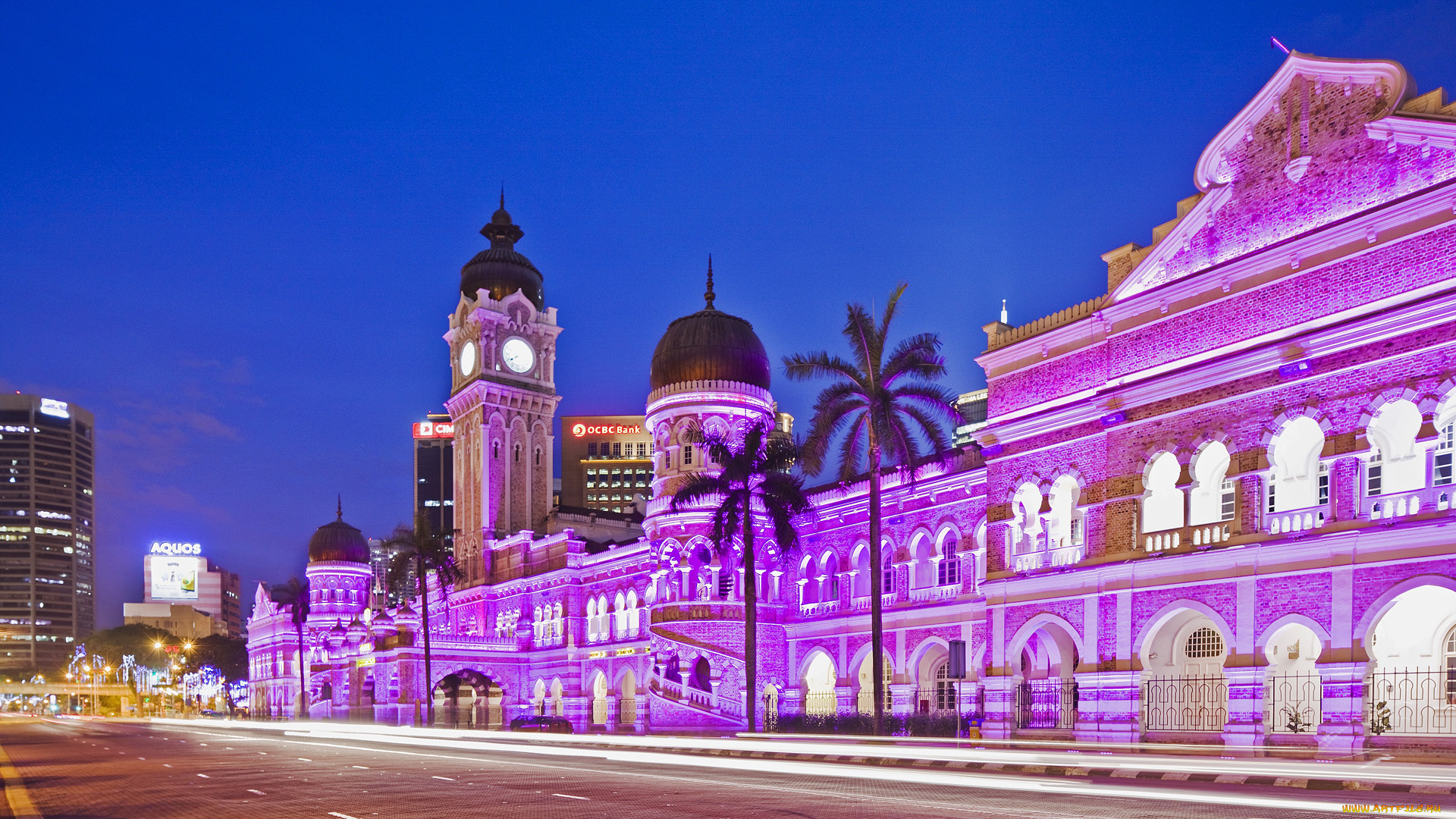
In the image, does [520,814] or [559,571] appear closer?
[520,814]

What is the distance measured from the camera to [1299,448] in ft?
90.4

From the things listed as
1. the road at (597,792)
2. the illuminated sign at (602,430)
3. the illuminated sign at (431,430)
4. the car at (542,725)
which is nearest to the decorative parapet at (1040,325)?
the road at (597,792)

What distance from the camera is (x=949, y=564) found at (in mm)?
41094

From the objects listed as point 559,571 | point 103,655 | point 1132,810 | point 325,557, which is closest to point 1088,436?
point 1132,810

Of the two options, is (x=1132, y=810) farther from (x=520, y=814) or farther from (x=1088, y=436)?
(x=1088, y=436)

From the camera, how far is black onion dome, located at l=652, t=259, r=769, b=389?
50.3 meters

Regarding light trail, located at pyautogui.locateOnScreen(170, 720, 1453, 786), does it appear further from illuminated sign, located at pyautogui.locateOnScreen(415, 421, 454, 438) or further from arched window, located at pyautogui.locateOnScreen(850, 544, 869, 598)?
illuminated sign, located at pyautogui.locateOnScreen(415, 421, 454, 438)

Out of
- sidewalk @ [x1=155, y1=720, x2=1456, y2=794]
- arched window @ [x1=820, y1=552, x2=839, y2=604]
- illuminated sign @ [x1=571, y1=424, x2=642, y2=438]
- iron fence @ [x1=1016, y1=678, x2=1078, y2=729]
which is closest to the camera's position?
sidewalk @ [x1=155, y1=720, x2=1456, y2=794]

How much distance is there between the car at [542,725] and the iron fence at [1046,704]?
75.1 ft

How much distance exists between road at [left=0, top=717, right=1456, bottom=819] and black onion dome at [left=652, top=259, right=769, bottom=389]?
904 inches

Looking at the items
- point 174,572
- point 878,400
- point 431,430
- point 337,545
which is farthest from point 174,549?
point 878,400

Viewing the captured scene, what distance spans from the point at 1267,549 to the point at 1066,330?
870 cm

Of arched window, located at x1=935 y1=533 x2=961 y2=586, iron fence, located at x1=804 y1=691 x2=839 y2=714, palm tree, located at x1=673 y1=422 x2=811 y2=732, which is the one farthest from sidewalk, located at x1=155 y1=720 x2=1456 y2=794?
iron fence, located at x1=804 y1=691 x2=839 y2=714

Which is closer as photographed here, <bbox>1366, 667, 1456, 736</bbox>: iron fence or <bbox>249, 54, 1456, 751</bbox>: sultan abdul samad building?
<bbox>249, 54, 1456, 751</bbox>: sultan abdul samad building
